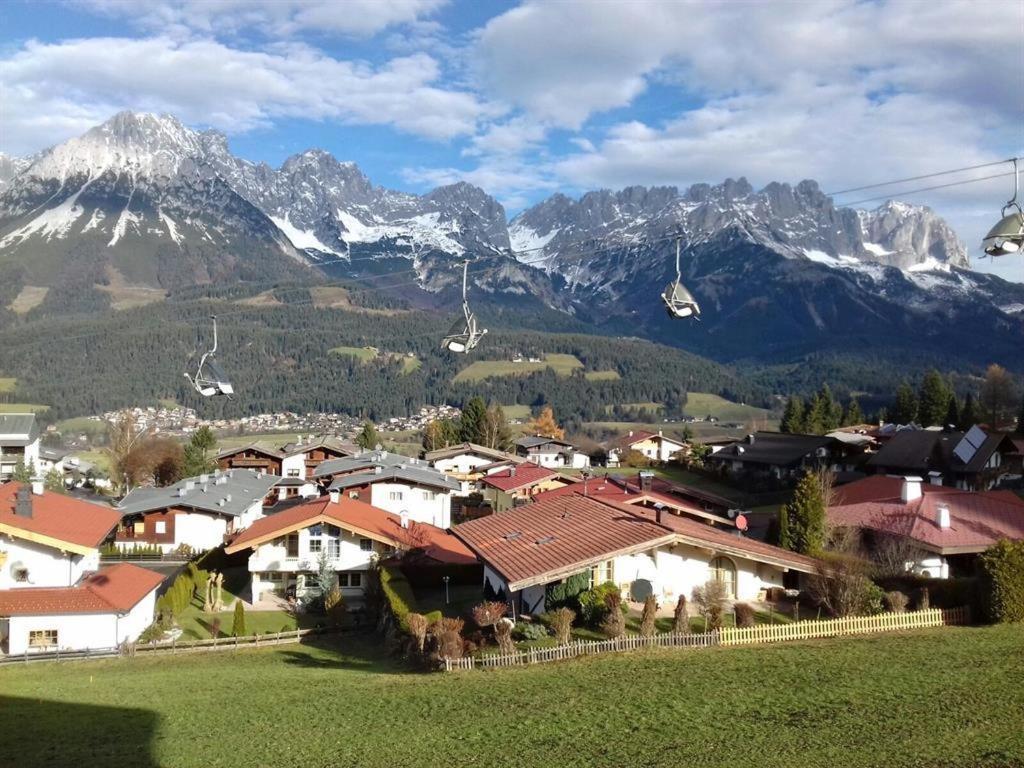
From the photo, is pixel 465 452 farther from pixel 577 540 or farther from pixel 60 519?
pixel 577 540

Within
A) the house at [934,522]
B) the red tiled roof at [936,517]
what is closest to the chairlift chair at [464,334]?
the house at [934,522]

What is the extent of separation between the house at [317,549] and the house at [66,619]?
5.99 m

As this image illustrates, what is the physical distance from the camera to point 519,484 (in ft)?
174

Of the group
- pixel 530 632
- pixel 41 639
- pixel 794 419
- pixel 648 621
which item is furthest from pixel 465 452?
pixel 648 621

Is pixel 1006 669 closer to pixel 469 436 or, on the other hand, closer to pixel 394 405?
pixel 469 436

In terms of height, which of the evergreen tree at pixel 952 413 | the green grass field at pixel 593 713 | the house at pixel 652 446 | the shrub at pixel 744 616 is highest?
the evergreen tree at pixel 952 413

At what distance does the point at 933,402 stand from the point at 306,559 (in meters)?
70.7

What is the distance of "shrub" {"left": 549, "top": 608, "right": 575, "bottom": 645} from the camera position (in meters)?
18.3

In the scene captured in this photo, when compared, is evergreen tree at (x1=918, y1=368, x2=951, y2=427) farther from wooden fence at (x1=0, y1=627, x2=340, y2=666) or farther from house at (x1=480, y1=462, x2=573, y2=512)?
wooden fence at (x1=0, y1=627, x2=340, y2=666)

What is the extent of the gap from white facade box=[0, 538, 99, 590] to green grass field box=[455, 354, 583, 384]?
153 m

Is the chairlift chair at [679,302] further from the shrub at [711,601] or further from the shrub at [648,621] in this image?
the shrub at [711,601]

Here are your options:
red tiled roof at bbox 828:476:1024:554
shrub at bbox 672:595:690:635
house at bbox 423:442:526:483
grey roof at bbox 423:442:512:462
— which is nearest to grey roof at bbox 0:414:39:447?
grey roof at bbox 423:442:512:462

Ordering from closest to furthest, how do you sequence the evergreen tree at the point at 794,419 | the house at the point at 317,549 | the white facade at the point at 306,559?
1. the house at the point at 317,549
2. the white facade at the point at 306,559
3. the evergreen tree at the point at 794,419

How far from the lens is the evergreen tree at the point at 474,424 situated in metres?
86.9
